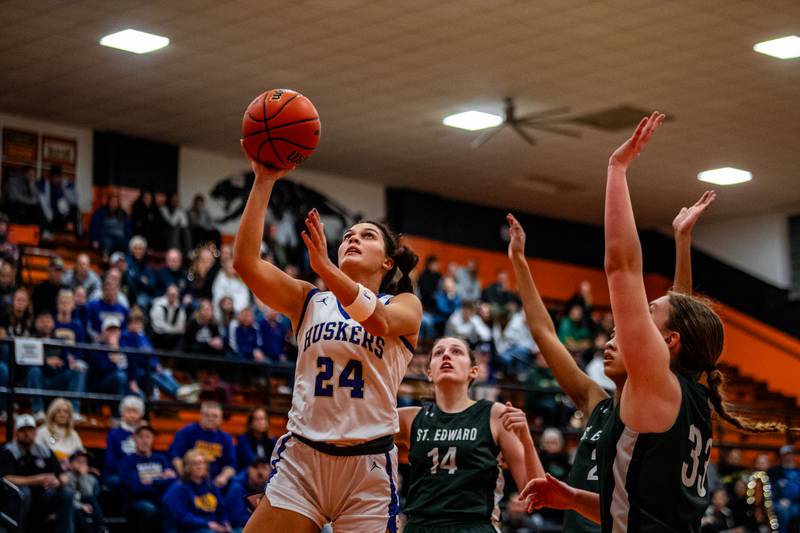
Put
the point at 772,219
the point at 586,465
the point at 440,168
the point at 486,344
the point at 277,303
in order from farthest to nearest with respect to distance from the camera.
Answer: the point at 772,219, the point at 440,168, the point at 486,344, the point at 586,465, the point at 277,303

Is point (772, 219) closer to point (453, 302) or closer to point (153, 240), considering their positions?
point (453, 302)

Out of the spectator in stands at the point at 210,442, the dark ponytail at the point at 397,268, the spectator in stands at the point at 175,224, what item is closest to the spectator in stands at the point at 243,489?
the spectator in stands at the point at 210,442

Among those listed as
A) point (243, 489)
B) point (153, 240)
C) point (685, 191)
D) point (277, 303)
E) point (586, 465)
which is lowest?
point (243, 489)

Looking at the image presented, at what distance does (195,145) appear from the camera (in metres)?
16.2

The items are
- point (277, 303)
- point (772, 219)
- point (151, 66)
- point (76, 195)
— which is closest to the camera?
point (277, 303)

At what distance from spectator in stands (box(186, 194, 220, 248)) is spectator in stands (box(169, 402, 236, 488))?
5015 mm

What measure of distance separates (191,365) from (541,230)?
362 inches

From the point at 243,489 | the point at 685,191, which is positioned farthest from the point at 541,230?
the point at 243,489

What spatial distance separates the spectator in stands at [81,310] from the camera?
11.8 metres

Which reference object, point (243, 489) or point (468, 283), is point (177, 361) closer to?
point (243, 489)

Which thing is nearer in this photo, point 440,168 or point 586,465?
point 586,465

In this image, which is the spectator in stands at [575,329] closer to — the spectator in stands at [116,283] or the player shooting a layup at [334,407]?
the spectator in stands at [116,283]

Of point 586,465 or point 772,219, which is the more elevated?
point 772,219

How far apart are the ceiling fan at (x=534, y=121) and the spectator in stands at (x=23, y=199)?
5429 mm
